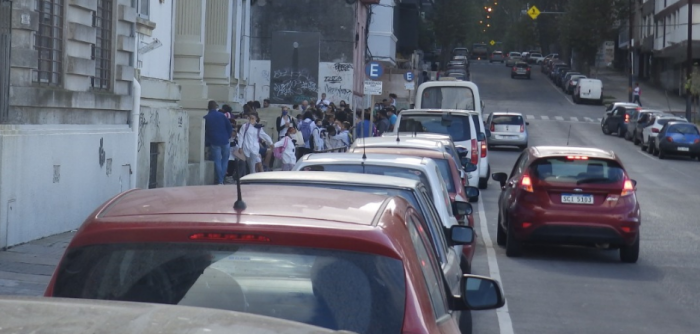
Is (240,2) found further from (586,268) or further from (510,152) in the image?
(586,268)

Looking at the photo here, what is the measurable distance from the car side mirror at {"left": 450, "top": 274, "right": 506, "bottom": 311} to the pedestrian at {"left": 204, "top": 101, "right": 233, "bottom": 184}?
617 inches

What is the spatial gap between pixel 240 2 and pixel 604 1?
5929 cm

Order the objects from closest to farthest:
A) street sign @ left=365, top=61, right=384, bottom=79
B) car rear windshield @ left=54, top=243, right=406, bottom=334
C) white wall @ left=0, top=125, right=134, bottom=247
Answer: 1. car rear windshield @ left=54, top=243, right=406, bottom=334
2. white wall @ left=0, top=125, right=134, bottom=247
3. street sign @ left=365, top=61, right=384, bottom=79

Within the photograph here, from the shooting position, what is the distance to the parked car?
38.1 metres

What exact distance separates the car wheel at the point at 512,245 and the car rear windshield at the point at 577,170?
819 millimetres

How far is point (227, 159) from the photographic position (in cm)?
2125

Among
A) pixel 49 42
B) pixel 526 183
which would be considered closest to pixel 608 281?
pixel 526 183

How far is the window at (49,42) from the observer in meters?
13.1

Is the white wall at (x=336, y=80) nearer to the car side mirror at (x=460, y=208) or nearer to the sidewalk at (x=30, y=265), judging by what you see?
the sidewalk at (x=30, y=265)

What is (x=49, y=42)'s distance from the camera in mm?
13492

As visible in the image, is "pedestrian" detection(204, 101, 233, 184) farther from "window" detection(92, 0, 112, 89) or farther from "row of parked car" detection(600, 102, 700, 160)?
"row of parked car" detection(600, 102, 700, 160)

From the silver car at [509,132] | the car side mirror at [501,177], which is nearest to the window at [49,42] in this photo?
the car side mirror at [501,177]

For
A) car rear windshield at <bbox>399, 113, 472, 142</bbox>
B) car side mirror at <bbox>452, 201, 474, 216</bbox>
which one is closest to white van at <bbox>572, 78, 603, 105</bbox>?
car rear windshield at <bbox>399, 113, 472, 142</bbox>

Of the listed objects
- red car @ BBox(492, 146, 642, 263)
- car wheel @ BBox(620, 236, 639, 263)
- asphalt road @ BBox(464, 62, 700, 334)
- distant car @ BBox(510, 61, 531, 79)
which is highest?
distant car @ BBox(510, 61, 531, 79)
